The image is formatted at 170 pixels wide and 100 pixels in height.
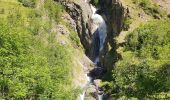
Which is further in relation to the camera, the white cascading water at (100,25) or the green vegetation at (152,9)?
the white cascading water at (100,25)

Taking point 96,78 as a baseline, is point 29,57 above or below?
above

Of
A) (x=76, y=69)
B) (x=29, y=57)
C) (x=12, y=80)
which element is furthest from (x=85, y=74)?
(x=12, y=80)

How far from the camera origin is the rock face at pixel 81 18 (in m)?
151

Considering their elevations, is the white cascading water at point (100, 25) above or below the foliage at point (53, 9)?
below

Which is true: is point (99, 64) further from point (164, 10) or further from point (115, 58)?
point (164, 10)

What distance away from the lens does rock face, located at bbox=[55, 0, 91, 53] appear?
496 ft

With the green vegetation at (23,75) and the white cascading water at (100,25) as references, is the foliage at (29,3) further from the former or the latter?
the green vegetation at (23,75)

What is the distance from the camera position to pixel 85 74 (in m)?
134

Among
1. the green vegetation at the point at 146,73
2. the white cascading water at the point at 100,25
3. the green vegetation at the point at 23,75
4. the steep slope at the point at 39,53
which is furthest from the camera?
the white cascading water at the point at 100,25

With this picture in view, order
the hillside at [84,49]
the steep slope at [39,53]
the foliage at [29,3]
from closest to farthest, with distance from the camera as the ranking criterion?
the steep slope at [39,53], the hillside at [84,49], the foliage at [29,3]

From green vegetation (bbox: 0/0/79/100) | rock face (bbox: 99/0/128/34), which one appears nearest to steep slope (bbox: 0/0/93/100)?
green vegetation (bbox: 0/0/79/100)

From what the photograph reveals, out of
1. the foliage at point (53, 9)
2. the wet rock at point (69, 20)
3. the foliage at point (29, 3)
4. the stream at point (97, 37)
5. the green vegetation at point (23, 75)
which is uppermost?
the green vegetation at point (23, 75)

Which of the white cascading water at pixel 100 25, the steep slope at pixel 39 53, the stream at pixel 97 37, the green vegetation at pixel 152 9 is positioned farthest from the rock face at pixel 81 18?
the green vegetation at pixel 152 9

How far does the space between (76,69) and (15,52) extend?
164 ft
